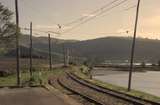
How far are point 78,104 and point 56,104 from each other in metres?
1.59

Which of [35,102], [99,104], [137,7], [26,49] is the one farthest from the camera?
[26,49]

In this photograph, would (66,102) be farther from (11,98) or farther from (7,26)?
(7,26)

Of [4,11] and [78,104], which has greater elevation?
[4,11]

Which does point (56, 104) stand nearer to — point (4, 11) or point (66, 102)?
point (66, 102)

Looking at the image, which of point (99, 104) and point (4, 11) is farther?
point (4, 11)

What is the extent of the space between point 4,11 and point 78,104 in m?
46.0

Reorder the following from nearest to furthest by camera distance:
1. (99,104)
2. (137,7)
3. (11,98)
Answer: (99,104)
(11,98)
(137,7)

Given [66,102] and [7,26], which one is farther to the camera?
[7,26]

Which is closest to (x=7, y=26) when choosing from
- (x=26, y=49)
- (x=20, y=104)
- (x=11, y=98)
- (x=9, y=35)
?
(x=9, y=35)

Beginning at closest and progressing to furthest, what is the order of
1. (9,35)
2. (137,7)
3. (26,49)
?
(137,7), (9,35), (26,49)

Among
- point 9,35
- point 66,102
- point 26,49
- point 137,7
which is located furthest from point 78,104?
point 26,49

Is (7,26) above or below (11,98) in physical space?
above

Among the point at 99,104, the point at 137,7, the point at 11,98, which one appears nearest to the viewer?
the point at 99,104

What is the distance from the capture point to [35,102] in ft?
92.4
